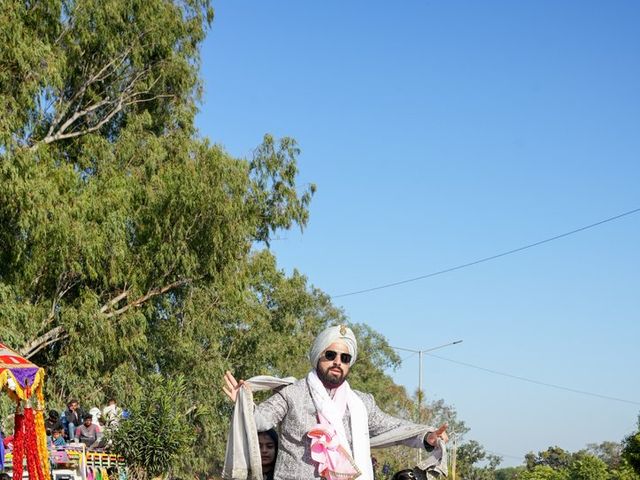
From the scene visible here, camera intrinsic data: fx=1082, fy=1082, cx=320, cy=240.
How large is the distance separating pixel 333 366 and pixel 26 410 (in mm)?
10212

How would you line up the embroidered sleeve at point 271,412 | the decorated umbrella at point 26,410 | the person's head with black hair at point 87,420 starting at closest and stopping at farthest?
the embroidered sleeve at point 271,412 < the decorated umbrella at point 26,410 < the person's head with black hair at point 87,420

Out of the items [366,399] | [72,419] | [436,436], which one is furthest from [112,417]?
[436,436]

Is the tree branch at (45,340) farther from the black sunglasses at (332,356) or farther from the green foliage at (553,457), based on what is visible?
the green foliage at (553,457)

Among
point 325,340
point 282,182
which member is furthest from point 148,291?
point 325,340

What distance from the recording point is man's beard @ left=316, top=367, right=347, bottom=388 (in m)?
7.40

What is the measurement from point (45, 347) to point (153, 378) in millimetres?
3790

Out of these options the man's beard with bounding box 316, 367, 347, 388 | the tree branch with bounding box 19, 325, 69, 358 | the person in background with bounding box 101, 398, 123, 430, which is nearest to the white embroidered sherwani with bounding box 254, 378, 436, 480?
the man's beard with bounding box 316, 367, 347, 388

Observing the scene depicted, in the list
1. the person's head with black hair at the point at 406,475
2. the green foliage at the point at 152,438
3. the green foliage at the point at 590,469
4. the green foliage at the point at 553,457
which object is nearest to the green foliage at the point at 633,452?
the green foliage at the point at 590,469

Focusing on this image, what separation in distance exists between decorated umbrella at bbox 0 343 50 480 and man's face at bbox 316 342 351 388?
29.8 feet

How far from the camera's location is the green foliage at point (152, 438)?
21766 millimetres

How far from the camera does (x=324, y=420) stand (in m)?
7.29

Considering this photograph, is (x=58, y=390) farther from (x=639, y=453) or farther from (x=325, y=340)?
(x=325, y=340)

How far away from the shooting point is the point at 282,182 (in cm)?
2980

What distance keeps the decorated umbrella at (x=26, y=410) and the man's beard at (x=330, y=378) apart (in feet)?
29.7
